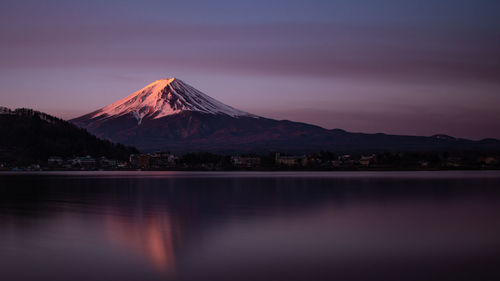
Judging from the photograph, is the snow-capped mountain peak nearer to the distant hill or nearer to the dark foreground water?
the distant hill

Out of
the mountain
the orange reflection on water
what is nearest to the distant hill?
the mountain

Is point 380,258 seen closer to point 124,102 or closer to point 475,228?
point 475,228

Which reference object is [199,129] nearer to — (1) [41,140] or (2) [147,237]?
(1) [41,140]

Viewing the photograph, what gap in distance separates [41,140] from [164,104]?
93.3 m

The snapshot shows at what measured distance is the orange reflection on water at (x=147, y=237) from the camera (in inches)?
356

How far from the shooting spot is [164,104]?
6988 inches

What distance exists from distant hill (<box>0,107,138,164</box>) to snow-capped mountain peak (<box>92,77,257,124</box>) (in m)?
72.3

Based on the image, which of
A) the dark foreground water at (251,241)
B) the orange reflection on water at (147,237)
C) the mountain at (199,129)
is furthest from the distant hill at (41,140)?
the orange reflection on water at (147,237)

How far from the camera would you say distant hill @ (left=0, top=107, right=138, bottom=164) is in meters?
81.4

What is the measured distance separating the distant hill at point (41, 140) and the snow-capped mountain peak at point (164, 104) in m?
72.3

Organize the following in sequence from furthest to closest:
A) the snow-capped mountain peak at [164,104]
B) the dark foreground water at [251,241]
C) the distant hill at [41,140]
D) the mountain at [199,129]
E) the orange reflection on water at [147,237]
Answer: the snow-capped mountain peak at [164,104]
the mountain at [199,129]
the distant hill at [41,140]
the orange reflection on water at [147,237]
the dark foreground water at [251,241]

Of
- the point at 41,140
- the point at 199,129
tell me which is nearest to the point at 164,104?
the point at 199,129

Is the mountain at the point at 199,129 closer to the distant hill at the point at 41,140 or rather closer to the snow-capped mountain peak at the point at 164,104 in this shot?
the snow-capped mountain peak at the point at 164,104

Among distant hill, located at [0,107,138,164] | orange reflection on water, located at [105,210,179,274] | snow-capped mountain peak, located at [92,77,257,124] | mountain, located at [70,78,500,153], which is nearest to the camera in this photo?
orange reflection on water, located at [105,210,179,274]
